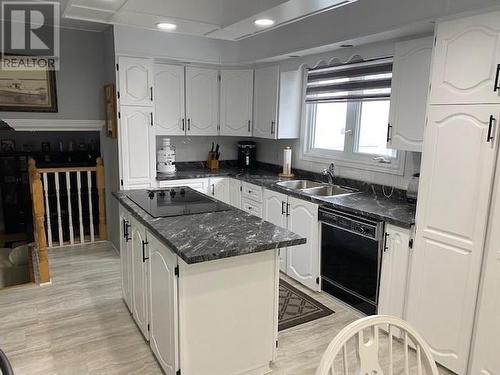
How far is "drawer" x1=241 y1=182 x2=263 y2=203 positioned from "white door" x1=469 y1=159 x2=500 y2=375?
2245 millimetres

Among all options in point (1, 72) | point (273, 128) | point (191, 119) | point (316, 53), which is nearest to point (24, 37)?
point (1, 72)

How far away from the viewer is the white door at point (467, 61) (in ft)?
6.51

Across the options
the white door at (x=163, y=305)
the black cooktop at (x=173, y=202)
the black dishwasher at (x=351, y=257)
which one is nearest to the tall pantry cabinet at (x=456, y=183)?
the black dishwasher at (x=351, y=257)

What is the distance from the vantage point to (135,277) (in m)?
2.71

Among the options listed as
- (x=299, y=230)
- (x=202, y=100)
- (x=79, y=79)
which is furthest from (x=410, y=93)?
(x=79, y=79)

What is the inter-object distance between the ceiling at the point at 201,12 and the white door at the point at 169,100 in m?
1.86

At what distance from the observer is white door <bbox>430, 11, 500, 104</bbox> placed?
1.98m

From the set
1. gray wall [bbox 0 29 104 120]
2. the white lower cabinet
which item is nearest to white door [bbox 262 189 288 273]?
the white lower cabinet

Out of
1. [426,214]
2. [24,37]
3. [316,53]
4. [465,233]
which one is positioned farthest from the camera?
[24,37]

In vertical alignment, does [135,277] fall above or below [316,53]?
below

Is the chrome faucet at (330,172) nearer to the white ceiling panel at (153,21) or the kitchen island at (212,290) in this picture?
the kitchen island at (212,290)

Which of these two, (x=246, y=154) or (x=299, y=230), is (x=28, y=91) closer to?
(x=246, y=154)

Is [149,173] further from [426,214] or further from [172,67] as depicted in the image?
[426,214]

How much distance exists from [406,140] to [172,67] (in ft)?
8.81
